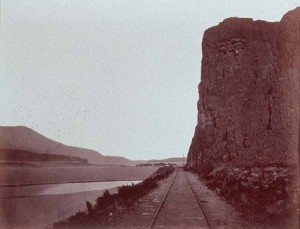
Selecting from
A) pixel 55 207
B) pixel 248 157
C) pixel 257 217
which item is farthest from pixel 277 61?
pixel 257 217

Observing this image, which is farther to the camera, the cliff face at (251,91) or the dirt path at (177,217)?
the cliff face at (251,91)

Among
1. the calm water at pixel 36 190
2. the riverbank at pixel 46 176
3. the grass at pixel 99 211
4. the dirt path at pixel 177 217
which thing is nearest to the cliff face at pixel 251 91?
the riverbank at pixel 46 176

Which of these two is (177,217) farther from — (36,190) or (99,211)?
(36,190)

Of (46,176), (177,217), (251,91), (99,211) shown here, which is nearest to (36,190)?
(46,176)

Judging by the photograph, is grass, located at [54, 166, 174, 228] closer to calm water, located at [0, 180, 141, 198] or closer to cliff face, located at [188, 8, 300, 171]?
calm water, located at [0, 180, 141, 198]

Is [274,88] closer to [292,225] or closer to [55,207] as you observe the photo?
[55,207]

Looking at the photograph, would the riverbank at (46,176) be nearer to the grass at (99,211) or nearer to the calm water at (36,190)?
the calm water at (36,190)

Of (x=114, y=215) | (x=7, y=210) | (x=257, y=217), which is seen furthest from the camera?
(x=7, y=210)

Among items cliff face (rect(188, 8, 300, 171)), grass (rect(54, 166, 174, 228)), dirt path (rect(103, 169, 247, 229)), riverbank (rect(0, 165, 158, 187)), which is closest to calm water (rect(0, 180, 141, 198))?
riverbank (rect(0, 165, 158, 187))
